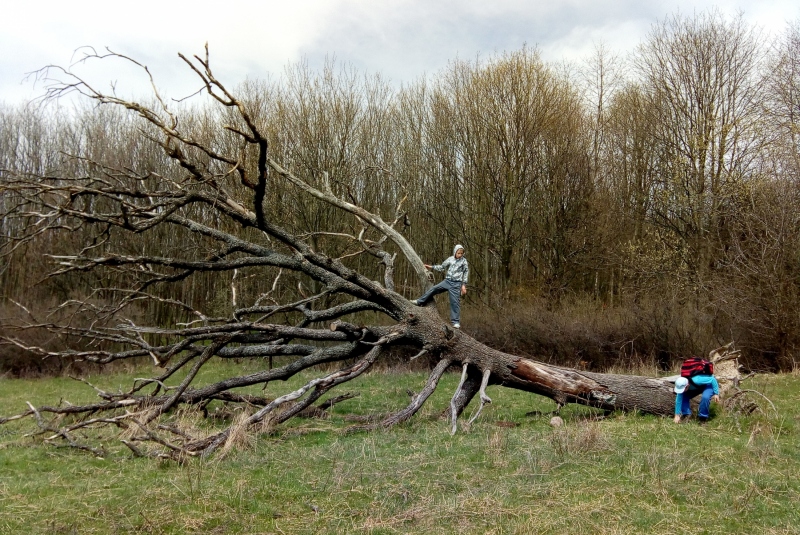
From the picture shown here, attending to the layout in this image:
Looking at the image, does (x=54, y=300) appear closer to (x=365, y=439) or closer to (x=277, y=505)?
(x=365, y=439)

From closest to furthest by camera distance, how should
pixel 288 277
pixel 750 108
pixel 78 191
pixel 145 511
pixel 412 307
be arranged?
1. pixel 145 511
2. pixel 78 191
3. pixel 412 307
4. pixel 750 108
5. pixel 288 277

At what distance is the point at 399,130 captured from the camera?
89.6 feet

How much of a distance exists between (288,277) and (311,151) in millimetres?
4802

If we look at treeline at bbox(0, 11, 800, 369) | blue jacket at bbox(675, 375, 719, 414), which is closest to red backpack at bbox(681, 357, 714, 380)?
blue jacket at bbox(675, 375, 719, 414)

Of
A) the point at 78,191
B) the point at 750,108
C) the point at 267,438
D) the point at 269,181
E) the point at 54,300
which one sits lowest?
the point at 267,438

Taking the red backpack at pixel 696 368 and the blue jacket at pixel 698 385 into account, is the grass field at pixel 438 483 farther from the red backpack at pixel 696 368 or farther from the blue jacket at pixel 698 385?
the red backpack at pixel 696 368

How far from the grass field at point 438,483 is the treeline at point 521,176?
11826 mm

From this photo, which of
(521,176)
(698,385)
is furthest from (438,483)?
(521,176)

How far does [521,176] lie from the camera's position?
24.6 m

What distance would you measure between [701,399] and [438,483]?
4723mm

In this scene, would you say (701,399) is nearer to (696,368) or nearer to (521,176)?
(696,368)

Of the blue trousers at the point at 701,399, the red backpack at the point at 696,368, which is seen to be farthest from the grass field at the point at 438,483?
the red backpack at the point at 696,368

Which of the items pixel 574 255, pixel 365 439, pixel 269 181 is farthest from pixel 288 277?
pixel 365 439

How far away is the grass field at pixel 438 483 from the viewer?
4832 millimetres
